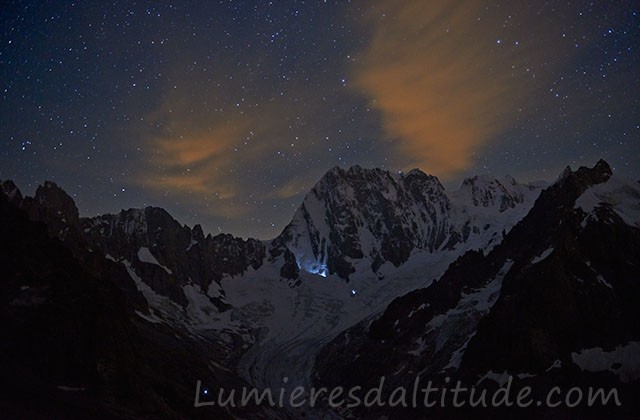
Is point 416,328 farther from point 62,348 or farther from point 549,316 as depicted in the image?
point 62,348

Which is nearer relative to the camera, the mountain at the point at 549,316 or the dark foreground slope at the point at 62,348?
the dark foreground slope at the point at 62,348

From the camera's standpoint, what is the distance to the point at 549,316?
231 ft

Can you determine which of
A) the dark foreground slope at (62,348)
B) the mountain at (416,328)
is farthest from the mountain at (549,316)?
the dark foreground slope at (62,348)

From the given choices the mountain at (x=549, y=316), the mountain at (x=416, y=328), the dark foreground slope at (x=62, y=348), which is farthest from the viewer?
the mountain at (x=549, y=316)

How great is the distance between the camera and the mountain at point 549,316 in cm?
6338

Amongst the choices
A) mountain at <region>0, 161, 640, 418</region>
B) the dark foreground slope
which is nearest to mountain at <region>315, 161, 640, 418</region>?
mountain at <region>0, 161, 640, 418</region>

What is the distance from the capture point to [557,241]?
8062cm

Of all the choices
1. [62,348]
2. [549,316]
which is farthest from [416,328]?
[62,348]

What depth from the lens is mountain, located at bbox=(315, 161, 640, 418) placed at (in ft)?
208

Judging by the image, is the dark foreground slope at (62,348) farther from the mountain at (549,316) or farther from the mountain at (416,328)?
the mountain at (549,316)

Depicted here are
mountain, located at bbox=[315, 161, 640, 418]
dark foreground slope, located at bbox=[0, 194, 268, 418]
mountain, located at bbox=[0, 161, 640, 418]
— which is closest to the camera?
dark foreground slope, located at bbox=[0, 194, 268, 418]

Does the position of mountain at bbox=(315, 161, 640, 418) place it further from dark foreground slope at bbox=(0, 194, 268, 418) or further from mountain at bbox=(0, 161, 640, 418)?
dark foreground slope at bbox=(0, 194, 268, 418)

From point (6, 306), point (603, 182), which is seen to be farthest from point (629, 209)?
point (6, 306)

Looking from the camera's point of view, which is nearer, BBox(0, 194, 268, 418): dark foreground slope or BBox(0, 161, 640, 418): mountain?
BBox(0, 194, 268, 418): dark foreground slope
